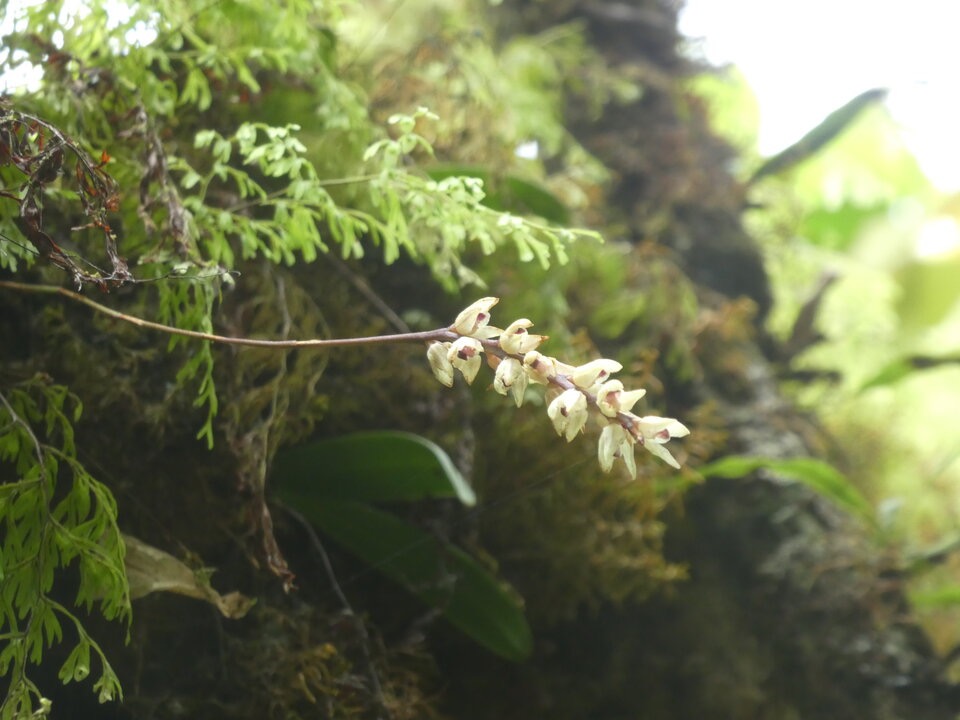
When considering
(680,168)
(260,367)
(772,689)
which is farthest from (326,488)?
(680,168)

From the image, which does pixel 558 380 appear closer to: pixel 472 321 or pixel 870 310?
pixel 472 321

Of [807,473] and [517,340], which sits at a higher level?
[517,340]

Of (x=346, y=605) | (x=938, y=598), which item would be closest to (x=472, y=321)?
(x=346, y=605)

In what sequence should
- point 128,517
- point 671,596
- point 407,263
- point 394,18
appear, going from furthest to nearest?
point 394,18 < point 671,596 < point 407,263 < point 128,517

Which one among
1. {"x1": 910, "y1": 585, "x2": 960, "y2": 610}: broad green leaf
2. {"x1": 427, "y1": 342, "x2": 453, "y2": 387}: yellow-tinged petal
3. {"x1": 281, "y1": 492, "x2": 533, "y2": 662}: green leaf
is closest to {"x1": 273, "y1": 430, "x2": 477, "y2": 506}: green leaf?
{"x1": 281, "y1": 492, "x2": 533, "y2": 662}: green leaf

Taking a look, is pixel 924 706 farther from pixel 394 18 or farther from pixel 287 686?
pixel 394 18

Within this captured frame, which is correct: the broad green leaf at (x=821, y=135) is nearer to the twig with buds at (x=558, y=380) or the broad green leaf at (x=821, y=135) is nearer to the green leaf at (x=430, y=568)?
the green leaf at (x=430, y=568)

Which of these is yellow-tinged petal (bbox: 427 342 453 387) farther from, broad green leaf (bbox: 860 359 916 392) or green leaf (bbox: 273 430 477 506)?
broad green leaf (bbox: 860 359 916 392)
